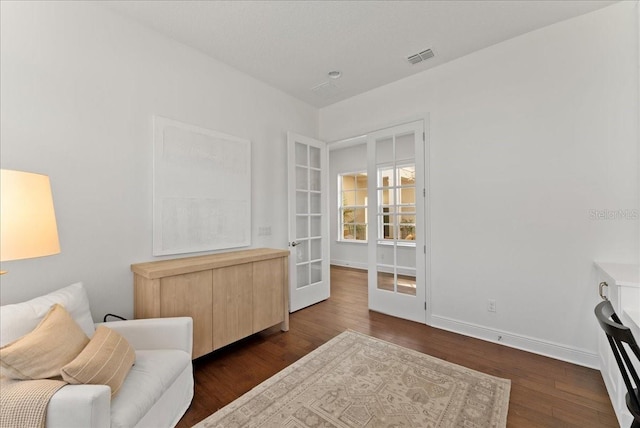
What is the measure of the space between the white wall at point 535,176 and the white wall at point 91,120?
2.74 metres

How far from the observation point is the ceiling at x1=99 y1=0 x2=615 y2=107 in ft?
7.02

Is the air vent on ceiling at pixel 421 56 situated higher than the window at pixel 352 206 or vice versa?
the air vent on ceiling at pixel 421 56

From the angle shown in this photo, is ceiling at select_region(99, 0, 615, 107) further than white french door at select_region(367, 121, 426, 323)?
No

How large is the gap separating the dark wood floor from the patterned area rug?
12 centimetres

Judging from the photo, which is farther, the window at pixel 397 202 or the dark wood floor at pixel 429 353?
the window at pixel 397 202

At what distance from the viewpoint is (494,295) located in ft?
8.82

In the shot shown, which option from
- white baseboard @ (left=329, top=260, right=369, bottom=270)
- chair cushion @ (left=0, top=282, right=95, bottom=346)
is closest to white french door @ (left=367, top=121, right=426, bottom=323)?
white baseboard @ (left=329, top=260, right=369, bottom=270)

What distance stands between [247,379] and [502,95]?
3456 millimetres

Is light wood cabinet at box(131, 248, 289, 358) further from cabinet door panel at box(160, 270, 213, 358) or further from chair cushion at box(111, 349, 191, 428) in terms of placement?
chair cushion at box(111, 349, 191, 428)

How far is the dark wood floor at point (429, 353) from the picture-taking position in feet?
5.65

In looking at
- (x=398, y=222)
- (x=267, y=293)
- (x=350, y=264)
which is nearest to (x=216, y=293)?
(x=267, y=293)

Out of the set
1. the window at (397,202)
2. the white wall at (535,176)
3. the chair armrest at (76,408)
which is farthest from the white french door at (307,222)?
the chair armrest at (76,408)

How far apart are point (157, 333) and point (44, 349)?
609 millimetres

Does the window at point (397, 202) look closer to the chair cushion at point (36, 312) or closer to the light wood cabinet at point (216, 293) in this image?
the light wood cabinet at point (216, 293)
